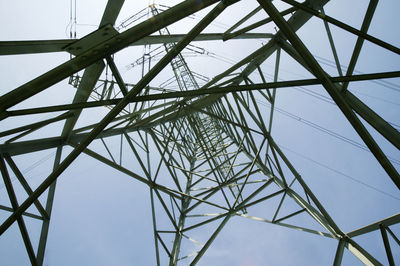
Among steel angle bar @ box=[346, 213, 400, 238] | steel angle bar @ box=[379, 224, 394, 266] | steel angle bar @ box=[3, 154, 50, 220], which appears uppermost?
steel angle bar @ box=[3, 154, 50, 220]

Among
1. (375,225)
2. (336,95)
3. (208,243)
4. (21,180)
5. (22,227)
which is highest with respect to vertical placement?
(21,180)

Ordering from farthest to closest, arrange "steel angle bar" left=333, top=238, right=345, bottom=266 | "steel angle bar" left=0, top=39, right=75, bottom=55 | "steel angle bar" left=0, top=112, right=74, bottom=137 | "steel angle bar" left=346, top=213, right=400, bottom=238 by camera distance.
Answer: "steel angle bar" left=333, top=238, right=345, bottom=266 < "steel angle bar" left=0, top=112, right=74, bottom=137 < "steel angle bar" left=346, top=213, right=400, bottom=238 < "steel angle bar" left=0, top=39, right=75, bottom=55

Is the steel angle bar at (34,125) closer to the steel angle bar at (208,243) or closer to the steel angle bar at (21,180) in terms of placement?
the steel angle bar at (21,180)

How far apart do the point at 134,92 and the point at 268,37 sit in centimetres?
360

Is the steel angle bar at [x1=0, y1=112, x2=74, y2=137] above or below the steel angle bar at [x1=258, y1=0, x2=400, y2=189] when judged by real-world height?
above

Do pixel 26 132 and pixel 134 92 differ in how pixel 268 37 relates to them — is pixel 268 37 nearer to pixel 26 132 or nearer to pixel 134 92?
pixel 134 92

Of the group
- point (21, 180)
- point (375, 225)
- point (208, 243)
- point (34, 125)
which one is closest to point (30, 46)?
point (34, 125)

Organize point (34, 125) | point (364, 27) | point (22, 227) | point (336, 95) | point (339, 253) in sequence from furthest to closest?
point (339, 253), point (34, 125), point (22, 227), point (364, 27), point (336, 95)

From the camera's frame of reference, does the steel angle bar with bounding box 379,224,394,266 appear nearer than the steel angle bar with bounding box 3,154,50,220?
Yes

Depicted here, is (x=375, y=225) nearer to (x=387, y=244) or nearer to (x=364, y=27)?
(x=387, y=244)

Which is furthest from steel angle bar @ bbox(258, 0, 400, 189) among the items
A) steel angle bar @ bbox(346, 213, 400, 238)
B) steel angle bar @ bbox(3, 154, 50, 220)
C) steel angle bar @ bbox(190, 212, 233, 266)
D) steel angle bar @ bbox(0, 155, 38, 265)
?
steel angle bar @ bbox(3, 154, 50, 220)

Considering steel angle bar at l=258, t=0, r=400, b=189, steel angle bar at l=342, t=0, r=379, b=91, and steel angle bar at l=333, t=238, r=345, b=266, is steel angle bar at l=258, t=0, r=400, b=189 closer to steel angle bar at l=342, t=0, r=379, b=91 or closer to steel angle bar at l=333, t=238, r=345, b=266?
steel angle bar at l=342, t=0, r=379, b=91

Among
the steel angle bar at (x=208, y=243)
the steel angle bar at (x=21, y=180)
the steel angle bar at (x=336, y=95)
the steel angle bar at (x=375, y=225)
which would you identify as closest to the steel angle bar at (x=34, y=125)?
the steel angle bar at (x=21, y=180)

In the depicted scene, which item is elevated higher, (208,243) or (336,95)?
(336,95)
